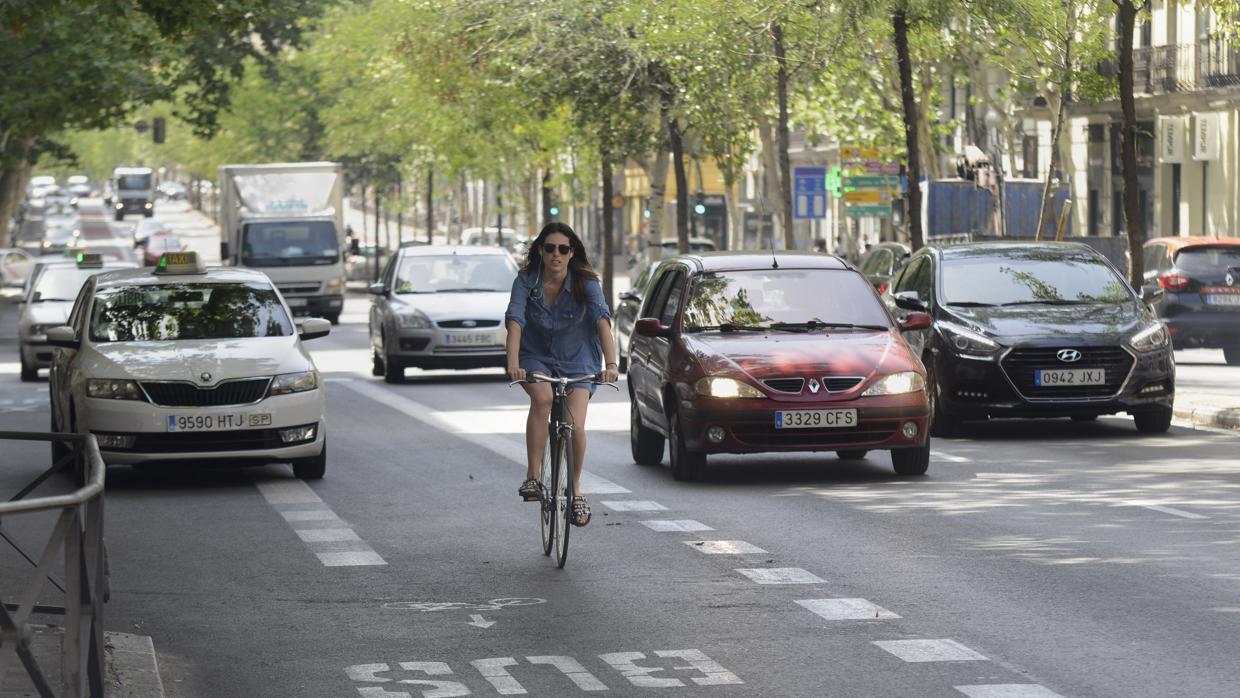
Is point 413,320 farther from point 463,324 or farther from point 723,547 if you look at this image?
point 723,547

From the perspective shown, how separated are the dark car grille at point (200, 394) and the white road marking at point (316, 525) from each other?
614mm

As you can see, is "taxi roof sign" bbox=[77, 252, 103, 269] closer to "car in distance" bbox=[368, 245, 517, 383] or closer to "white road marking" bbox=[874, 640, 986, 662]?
"car in distance" bbox=[368, 245, 517, 383]

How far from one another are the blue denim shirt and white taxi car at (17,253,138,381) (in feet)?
59.2

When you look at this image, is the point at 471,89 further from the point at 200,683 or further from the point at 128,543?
the point at 200,683

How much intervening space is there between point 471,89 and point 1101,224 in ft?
48.9

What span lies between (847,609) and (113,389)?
704 cm

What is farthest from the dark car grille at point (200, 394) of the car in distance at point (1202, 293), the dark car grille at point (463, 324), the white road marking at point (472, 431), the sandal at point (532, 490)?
the car in distance at point (1202, 293)

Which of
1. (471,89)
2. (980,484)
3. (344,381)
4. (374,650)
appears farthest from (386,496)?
(471,89)

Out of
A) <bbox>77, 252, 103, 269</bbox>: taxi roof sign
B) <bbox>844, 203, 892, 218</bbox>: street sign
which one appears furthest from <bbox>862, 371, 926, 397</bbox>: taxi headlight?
<bbox>844, 203, 892, 218</bbox>: street sign

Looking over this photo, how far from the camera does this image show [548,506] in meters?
11.4

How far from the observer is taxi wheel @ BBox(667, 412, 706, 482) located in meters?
15.1

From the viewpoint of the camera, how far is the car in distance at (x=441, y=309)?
27078mm

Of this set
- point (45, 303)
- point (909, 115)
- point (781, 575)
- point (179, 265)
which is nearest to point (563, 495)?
point (781, 575)

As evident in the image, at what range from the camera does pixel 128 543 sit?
1248 centimetres
